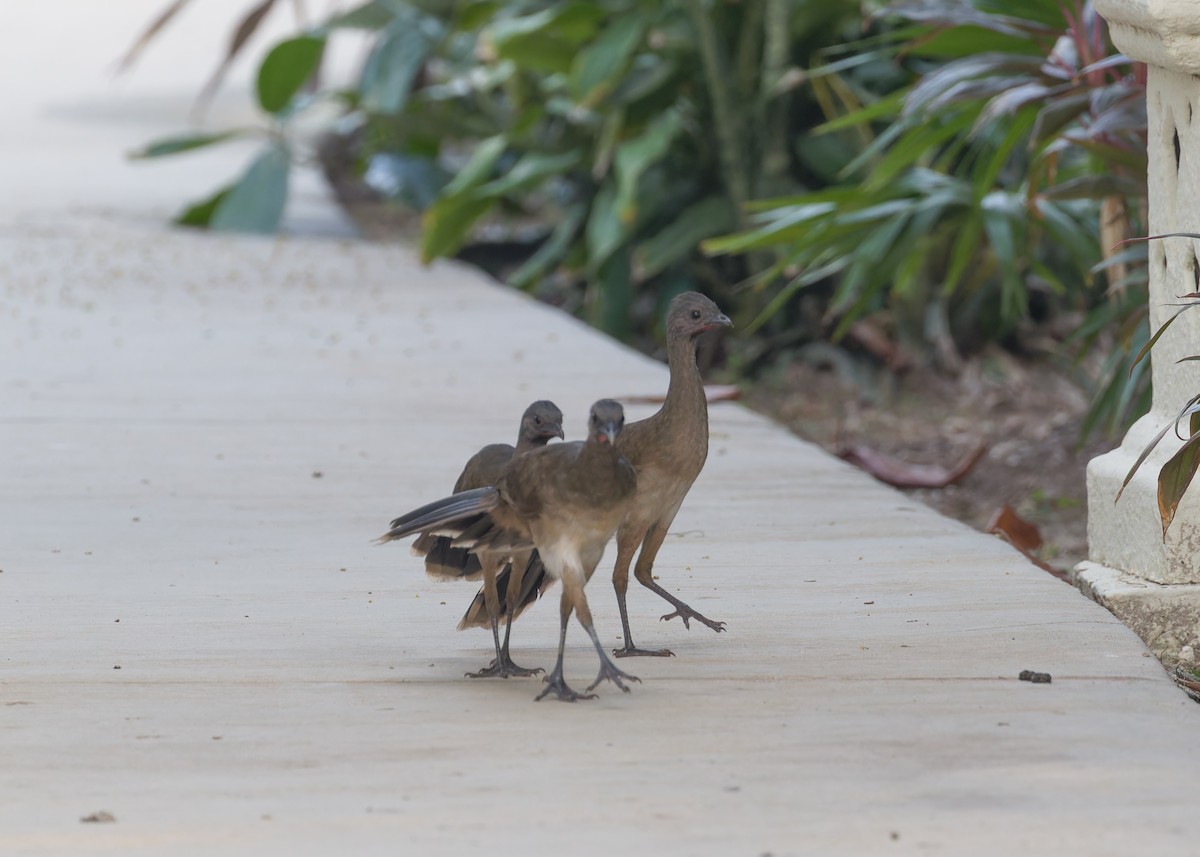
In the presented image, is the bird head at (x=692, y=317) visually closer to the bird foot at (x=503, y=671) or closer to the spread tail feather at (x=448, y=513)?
the spread tail feather at (x=448, y=513)

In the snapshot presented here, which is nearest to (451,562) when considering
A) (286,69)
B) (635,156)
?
(635,156)

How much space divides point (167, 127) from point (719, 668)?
17307mm

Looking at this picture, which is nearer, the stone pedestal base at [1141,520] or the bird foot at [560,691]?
the bird foot at [560,691]

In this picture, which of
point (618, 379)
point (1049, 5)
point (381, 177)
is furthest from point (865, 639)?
point (381, 177)

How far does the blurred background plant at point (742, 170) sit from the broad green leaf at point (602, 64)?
0.05 ft

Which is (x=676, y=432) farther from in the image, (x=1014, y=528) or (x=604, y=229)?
(x=604, y=229)

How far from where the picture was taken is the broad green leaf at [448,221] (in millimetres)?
9141

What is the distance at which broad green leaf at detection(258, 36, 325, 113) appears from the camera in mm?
10273

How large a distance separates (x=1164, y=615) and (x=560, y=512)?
1.42 metres

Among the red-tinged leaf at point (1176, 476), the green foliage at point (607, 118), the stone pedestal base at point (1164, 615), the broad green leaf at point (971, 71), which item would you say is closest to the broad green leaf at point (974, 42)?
the broad green leaf at point (971, 71)

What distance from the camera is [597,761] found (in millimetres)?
2502

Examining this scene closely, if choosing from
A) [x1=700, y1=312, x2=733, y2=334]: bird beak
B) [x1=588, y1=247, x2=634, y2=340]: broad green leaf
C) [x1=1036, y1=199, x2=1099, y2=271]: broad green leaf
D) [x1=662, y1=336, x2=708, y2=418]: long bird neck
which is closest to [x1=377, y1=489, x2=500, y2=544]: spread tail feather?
[x1=662, y1=336, x2=708, y2=418]: long bird neck

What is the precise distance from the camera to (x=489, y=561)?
2.85 meters

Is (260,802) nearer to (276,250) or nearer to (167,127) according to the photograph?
(276,250)
